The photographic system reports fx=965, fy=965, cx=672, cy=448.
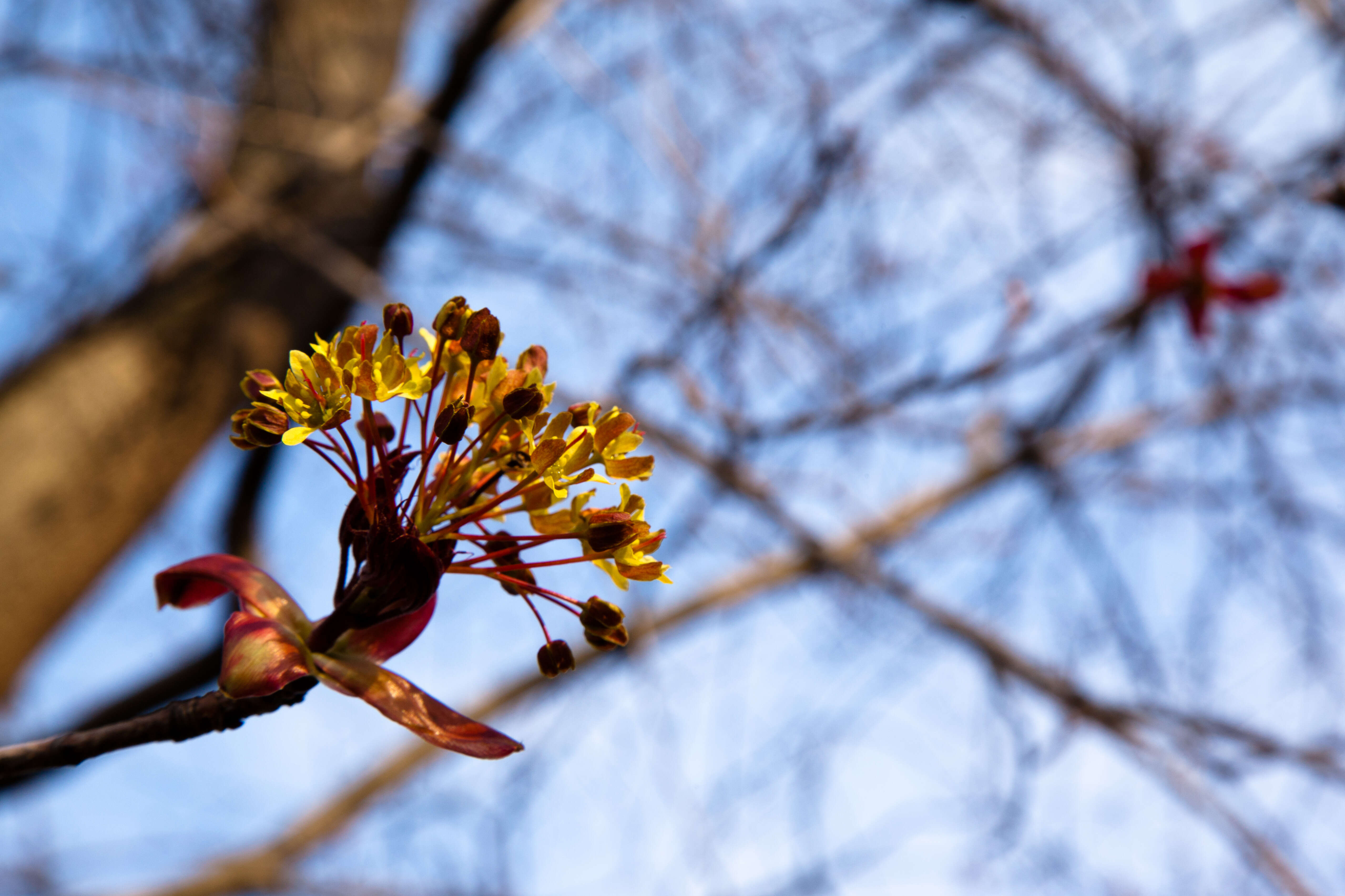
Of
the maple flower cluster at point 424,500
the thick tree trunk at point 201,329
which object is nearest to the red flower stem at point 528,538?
the maple flower cluster at point 424,500

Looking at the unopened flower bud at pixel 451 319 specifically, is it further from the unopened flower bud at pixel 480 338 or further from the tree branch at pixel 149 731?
the tree branch at pixel 149 731

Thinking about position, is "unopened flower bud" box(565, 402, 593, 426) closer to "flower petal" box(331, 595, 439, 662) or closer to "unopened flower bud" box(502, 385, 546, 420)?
"unopened flower bud" box(502, 385, 546, 420)

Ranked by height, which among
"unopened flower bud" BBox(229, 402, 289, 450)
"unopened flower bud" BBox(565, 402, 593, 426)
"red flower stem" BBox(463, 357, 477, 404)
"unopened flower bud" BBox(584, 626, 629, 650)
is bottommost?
"unopened flower bud" BBox(584, 626, 629, 650)

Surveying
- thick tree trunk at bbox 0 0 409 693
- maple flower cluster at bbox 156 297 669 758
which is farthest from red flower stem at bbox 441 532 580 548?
thick tree trunk at bbox 0 0 409 693

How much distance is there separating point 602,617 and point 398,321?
0.93ft

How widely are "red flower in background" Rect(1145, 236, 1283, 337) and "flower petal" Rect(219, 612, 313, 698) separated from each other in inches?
68.7

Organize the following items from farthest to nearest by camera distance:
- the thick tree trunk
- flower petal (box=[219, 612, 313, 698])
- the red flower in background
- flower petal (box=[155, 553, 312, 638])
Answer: the thick tree trunk
the red flower in background
flower petal (box=[155, 553, 312, 638])
flower petal (box=[219, 612, 313, 698])

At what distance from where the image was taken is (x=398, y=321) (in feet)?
2.50

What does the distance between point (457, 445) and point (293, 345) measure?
7.35ft

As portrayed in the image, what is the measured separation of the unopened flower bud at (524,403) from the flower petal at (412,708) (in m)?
0.22

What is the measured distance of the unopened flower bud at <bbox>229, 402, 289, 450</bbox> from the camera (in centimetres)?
69

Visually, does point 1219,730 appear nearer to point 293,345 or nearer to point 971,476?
point 971,476

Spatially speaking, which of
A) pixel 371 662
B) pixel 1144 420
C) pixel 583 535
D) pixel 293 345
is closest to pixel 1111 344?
Result: pixel 1144 420

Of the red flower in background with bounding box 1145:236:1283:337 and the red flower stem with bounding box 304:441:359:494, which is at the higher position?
the red flower in background with bounding box 1145:236:1283:337
